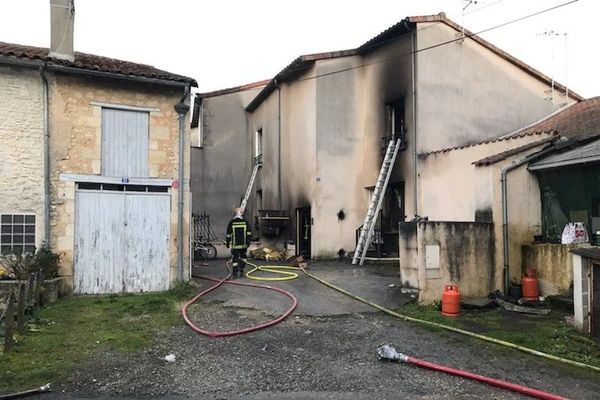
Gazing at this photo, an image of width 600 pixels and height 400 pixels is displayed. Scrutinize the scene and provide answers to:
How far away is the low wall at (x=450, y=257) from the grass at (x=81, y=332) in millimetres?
4859

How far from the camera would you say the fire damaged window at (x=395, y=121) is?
52.3 ft

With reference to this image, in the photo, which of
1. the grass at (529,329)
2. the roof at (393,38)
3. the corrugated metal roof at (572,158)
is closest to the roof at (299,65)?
the roof at (393,38)

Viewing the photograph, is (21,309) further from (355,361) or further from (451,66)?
(451,66)

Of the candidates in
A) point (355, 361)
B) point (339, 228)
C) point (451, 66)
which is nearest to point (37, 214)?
point (355, 361)

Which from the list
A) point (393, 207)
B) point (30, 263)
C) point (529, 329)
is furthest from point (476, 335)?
point (393, 207)

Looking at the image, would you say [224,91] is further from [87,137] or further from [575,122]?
[575,122]

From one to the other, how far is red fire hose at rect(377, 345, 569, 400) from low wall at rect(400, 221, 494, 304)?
11.3ft

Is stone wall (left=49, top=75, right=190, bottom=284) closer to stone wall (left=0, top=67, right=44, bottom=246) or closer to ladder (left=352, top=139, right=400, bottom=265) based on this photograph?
stone wall (left=0, top=67, right=44, bottom=246)

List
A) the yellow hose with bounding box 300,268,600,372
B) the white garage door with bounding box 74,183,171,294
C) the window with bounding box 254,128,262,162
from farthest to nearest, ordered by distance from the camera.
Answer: the window with bounding box 254,128,262,162 → the white garage door with bounding box 74,183,171,294 → the yellow hose with bounding box 300,268,600,372

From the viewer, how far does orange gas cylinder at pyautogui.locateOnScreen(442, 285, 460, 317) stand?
9.09 meters

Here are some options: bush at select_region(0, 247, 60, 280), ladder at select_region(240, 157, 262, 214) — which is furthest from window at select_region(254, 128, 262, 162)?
bush at select_region(0, 247, 60, 280)

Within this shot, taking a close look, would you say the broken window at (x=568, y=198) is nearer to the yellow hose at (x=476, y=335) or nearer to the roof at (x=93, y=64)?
the yellow hose at (x=476, y=335)

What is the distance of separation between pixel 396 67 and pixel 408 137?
244cm

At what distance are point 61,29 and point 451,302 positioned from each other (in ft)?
34.6
